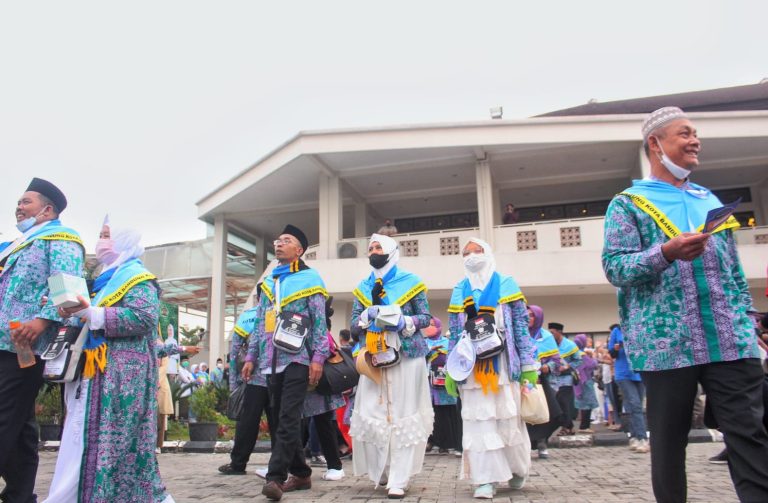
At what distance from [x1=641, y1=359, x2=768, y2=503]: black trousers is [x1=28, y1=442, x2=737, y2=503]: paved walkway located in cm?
214

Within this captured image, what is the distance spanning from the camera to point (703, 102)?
24.1m

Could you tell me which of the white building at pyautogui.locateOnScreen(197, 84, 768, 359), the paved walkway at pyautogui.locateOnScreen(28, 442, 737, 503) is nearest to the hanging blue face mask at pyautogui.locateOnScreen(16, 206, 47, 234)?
the paved walkway at pyautogui.locateOnScreen(28, 442, 737, 503)

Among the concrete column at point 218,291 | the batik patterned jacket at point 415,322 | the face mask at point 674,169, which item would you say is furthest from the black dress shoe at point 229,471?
the concrete column at point 218,291

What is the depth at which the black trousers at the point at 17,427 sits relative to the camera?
4.03 meters

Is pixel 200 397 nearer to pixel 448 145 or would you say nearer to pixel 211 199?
pixel 448 145

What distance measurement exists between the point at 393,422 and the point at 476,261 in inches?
64.4

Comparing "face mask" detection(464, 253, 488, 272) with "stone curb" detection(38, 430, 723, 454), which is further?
"stone curb" detection(38, 430, 723, 454)

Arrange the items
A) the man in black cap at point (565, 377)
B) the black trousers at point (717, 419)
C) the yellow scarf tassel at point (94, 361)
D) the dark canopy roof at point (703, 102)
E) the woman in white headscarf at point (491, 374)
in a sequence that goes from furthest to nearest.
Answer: the dark canopy roof at point (703, 102)
the man in black cap at point (565, 377)
the woman in white headscarf at point (491, 374)
the yellow scarf tassel at point (94, 361)
the black trousers at point (717, 419)

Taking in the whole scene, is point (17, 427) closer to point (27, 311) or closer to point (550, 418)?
point (27, 311)

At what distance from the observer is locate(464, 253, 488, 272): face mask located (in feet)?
19.4

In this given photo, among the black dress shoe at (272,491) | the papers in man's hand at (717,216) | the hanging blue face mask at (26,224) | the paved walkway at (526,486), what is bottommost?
the paved walkway at (526,486)

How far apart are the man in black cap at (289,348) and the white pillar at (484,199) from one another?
15.1m

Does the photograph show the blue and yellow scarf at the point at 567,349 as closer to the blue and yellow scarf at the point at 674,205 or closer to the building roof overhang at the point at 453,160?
the blue and yellow scarf at the point at 674,205

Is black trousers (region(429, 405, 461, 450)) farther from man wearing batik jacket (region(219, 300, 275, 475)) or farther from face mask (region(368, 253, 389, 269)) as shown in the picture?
face mask (region(368, 253, 389, 269))
